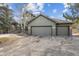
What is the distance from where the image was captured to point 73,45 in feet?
8.38

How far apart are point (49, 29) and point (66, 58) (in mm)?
534

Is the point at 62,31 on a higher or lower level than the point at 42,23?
lower

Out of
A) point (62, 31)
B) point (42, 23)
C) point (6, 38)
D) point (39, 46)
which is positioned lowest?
point (39, 46)

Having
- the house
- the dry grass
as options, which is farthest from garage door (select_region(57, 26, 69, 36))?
the dry grass

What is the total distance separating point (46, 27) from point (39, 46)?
0.33m

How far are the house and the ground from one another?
0.27ft

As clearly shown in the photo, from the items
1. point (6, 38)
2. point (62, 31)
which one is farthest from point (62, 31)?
point (6, 38)

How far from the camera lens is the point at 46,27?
103 inches

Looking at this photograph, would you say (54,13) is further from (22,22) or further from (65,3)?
(22,22)

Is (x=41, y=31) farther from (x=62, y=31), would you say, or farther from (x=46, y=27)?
(x=62, y=31)

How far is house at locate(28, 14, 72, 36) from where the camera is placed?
8.52 feet

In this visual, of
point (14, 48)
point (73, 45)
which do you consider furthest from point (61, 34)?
point (14, 48)

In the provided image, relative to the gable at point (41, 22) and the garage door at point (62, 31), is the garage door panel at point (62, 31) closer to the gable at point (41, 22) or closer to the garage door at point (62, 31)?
the garage door at point (62, 31)

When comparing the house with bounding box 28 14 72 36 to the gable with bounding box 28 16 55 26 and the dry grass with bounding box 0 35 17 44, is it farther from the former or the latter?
the dry grass with bounding box 0 35 17 44
